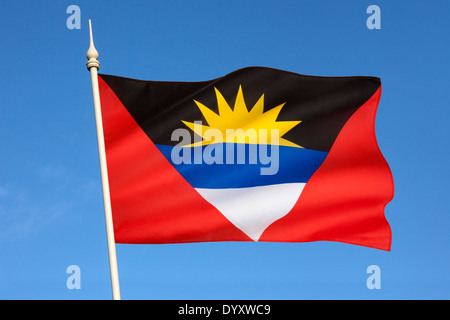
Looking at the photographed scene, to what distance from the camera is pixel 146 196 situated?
10.8 metres

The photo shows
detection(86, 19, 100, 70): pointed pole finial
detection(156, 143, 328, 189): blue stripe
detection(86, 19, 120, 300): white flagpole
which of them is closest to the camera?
detection(86, 19, 120, 300): white flagpole

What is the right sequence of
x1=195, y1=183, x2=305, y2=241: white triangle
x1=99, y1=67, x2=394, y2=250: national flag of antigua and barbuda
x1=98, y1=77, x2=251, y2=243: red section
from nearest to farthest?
x1=98, y1=77, x2=251, y2=243: red section < x1=99, y1=67, x2=394, y2=250: national flag of antigua and barbuda < x1=195, y1=183, x2=305, y2=241: white triangle

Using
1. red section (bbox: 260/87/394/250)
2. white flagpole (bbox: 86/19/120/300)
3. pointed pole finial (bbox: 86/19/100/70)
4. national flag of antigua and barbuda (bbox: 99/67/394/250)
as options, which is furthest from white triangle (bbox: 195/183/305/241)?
pointed pole finial (bbox: 86/19/100/70)

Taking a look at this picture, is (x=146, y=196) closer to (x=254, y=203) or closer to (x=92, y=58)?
(x=254, y=203)

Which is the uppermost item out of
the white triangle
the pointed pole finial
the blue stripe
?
the pointed pole finial

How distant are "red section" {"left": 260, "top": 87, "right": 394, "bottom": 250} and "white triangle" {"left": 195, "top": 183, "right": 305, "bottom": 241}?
12 cm

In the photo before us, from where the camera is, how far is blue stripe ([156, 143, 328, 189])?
11.2 m

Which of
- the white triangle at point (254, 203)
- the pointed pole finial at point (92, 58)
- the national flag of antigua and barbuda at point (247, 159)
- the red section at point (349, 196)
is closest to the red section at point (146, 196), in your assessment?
the national flag of antigua and barbuda at point (247, 159)

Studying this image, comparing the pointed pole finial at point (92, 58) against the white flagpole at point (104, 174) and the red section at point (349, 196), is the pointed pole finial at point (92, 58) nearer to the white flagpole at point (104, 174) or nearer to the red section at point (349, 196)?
the white flagpole at point (104, 174)

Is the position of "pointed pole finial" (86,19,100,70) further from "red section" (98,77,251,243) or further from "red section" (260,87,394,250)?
"red section" (260,87,394,250)

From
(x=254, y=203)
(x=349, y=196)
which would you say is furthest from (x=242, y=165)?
(x=349, y=196)

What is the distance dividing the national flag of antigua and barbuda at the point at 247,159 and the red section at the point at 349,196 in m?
0.02

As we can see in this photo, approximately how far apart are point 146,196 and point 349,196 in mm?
3469
